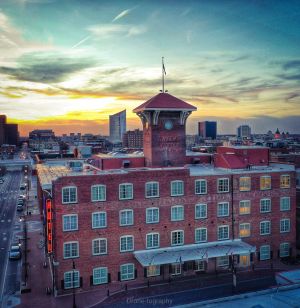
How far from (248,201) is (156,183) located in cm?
1402

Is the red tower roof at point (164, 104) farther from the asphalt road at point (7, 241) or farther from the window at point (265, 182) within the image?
the asphalt road at point (7, 241)

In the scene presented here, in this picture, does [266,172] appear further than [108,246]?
Yes

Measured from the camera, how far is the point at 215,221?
46406 millimetres

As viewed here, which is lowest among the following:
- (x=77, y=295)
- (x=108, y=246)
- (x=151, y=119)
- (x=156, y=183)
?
(x=77, y=295)

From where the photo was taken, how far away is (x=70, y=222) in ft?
132

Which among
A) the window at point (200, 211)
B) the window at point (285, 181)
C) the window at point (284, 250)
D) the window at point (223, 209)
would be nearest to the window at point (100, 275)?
the window at point (200, 211)

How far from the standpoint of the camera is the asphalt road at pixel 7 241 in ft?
137

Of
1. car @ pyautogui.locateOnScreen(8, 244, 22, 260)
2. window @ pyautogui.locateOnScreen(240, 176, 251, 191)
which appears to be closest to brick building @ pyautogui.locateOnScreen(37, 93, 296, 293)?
window @ pyautogui.locateOnScreen(240, 176, 251, 191)

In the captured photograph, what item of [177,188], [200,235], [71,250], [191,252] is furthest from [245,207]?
[71,250]

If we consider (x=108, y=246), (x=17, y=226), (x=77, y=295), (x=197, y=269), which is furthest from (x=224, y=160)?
(x=17, y=226)

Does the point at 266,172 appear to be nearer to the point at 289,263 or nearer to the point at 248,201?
the point at 248,201

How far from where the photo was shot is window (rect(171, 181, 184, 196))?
4450 centimetres

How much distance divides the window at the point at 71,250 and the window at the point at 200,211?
1610 centimetres

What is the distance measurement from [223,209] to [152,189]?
1079 centimetres
